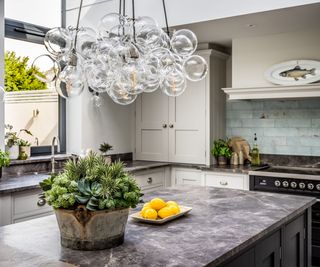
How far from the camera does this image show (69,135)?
4.79m

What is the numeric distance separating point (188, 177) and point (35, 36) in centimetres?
238

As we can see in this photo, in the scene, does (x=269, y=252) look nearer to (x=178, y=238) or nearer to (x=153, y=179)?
(x=178, y=238)

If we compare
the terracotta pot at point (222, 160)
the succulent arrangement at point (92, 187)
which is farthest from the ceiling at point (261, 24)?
the succulent arrangement at point (92, 187)

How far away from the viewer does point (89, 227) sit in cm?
164

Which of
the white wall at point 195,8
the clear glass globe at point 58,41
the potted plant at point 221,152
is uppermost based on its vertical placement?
the white wall at point 195,8

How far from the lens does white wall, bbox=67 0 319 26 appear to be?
347cm

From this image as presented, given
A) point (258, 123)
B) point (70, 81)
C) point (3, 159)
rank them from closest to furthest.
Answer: point (70, 81) < point (3, 159) < point (258, 123)

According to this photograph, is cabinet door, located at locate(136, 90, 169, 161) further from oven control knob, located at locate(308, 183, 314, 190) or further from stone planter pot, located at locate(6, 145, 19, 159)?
oven control knob, located at locate(308, 183, 314, 190)

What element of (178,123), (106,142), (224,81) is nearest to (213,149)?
(178,123)

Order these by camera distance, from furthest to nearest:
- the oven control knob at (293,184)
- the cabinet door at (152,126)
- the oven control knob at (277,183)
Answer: the cabinet door at (152,126) → the oven control knob at (277,183) → the oven control knob at (293,184)

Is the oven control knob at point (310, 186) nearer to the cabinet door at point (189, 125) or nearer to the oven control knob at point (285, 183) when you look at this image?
the oven control knob at point (285, 183)

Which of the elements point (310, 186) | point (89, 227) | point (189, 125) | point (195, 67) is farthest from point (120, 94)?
point (189, 125)

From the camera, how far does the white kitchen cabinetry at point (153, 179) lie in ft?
15.1

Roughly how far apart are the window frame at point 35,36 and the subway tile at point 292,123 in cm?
250
